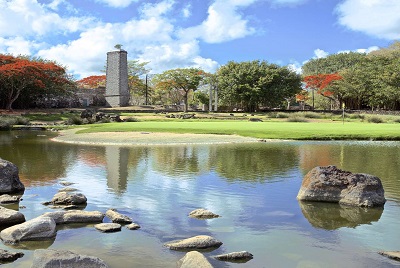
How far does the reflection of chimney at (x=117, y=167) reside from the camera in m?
13.2

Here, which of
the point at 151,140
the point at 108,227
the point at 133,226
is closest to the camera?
the point at 108,227

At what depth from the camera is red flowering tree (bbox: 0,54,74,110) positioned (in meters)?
53.4

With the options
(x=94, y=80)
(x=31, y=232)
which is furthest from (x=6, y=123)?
(x=94, y=80)

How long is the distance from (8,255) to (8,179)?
5.44 meters

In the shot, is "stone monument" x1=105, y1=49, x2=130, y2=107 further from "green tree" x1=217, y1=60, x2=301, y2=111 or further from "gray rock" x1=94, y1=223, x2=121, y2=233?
"gray rock" x1=94, y1=223, x2=121, y2=233

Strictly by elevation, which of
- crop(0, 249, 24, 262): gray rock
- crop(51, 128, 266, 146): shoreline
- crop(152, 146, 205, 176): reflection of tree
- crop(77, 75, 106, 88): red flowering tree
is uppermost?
crop(77, 75, 106, 88): red flowering tree

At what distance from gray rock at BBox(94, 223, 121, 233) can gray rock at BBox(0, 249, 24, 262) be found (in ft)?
5.48

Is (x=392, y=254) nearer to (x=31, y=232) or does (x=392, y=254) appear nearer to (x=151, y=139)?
(x=31, y=232)

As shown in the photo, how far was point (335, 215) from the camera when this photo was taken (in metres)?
9.52

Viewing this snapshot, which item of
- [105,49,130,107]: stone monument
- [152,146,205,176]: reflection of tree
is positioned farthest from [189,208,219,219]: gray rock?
[105,49,130,107]: stone monument

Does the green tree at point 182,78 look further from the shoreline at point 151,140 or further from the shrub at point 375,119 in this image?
the shoreline at point 151,140

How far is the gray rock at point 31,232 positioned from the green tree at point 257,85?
61.0 meters

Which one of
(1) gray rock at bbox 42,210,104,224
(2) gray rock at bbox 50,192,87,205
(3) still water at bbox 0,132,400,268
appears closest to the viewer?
(3) still water at bbox 0,132,400,268

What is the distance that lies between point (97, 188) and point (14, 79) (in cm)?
5056
